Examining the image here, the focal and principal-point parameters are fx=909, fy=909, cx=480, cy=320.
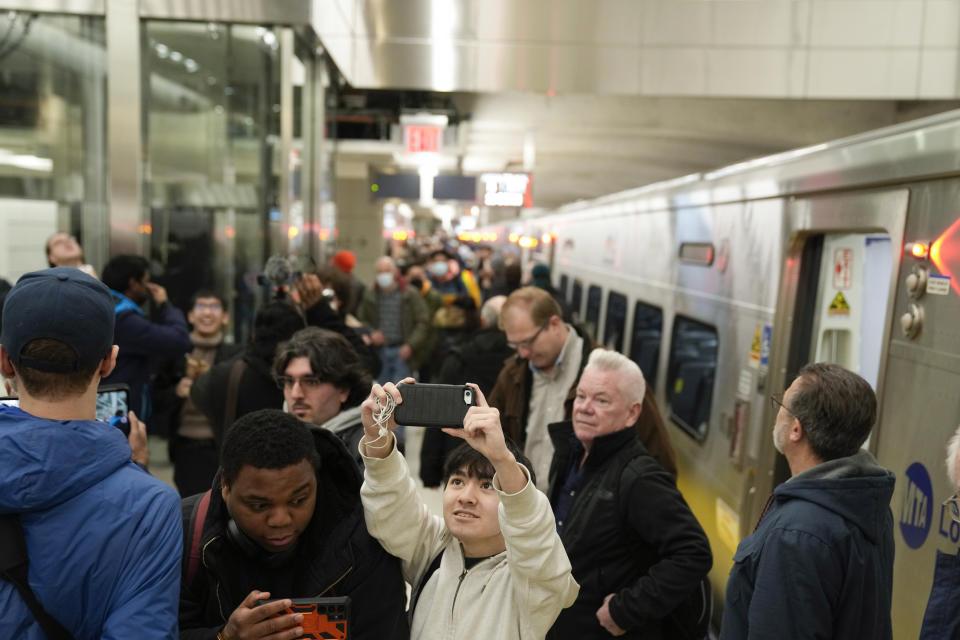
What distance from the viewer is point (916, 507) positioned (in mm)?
3047

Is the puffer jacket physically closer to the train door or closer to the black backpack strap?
the train door

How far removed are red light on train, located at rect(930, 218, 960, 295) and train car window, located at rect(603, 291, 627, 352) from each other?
16.9 feet

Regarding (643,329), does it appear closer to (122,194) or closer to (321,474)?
(122,194)

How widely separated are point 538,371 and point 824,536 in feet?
7.03

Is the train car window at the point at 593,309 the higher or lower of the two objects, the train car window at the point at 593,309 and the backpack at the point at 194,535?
the lower

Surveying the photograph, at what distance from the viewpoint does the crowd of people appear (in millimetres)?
1674

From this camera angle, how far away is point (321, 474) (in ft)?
7.28

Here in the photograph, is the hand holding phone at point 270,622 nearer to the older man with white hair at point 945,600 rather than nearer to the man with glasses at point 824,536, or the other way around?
the man with glasses at point 824,536

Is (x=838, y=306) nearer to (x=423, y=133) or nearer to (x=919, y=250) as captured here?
(x=919, y=250)

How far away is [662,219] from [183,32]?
3.92 m

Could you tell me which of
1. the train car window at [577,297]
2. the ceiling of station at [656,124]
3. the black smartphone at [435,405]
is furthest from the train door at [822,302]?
the train car window at [577,297]

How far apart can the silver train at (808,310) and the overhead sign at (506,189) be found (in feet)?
15.6

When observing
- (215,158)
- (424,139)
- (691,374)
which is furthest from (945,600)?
(424,139)

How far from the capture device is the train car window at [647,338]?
22.9 ft
